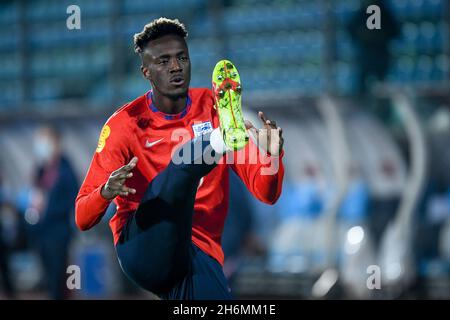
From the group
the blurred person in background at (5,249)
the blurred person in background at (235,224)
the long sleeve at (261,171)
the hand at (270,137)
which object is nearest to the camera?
the hand at (270,137)

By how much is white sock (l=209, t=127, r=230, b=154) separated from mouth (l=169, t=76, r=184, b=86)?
32 centimetres

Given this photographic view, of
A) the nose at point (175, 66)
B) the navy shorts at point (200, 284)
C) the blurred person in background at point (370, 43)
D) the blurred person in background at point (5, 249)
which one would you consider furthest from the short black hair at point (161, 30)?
the blurred person in background at point (5, 249)

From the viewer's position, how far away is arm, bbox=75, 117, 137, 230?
373cm

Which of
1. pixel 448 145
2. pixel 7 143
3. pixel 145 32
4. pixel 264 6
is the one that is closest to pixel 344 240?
pixel 448 145

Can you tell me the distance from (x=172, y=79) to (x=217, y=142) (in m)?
0.40

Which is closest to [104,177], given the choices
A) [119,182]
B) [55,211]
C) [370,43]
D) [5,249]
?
[119,182]

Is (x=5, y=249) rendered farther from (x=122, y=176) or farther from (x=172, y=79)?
(x=122, y=176)

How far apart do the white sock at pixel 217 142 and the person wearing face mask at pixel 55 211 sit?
4821 mm

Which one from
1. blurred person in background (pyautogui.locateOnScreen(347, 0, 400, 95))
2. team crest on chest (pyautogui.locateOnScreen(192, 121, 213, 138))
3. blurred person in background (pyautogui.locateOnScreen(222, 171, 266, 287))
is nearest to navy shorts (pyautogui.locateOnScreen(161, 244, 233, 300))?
team crest on chest (pyautogui.locateOnScreen(192, 121, 213, 138))

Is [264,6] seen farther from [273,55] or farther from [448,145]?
[448,145]

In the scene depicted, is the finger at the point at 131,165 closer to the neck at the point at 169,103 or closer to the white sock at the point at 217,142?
the white sock at the point at 217,142

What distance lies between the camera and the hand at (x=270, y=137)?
149 inches

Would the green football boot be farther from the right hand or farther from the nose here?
the right hand
